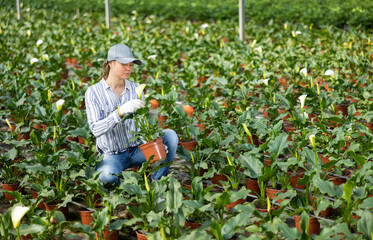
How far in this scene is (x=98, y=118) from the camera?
3805 mm

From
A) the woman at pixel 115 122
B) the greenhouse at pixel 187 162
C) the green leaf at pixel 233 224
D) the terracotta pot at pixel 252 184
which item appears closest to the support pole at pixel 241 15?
the greenhouse at pixel 187 162

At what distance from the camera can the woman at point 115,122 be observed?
373 centimetres

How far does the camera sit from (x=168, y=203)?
2.95 metres

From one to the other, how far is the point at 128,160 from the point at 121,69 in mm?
769

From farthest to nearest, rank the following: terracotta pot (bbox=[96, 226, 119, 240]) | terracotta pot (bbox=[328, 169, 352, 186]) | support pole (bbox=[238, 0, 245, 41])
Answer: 1. support pole (bbox=[238, 0, 245, 41])
2. terracotta pot (bbox=[328, 169, 352, 186])
3. terracotta pot (bbox=[96, 226, 119, 240])

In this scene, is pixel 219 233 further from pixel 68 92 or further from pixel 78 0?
pixel 78 0

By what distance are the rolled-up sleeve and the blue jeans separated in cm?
24

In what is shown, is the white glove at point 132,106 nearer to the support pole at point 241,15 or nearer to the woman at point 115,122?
the woman at point 115,122

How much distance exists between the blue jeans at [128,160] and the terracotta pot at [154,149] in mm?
199

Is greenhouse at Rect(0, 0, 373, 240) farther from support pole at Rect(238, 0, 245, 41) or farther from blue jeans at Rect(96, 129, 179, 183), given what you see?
support pole at Rect(238, 0, 245, 41)

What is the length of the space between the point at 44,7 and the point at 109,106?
47.6ft

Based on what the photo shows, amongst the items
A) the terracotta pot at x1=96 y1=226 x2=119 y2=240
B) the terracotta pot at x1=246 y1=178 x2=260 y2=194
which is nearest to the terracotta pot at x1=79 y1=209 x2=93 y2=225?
the terracotta pot at x1=96 y1=226 x2=119 y2=240

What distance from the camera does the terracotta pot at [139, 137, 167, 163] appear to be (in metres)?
3.65

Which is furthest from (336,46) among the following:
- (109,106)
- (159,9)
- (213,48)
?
(159,9)
